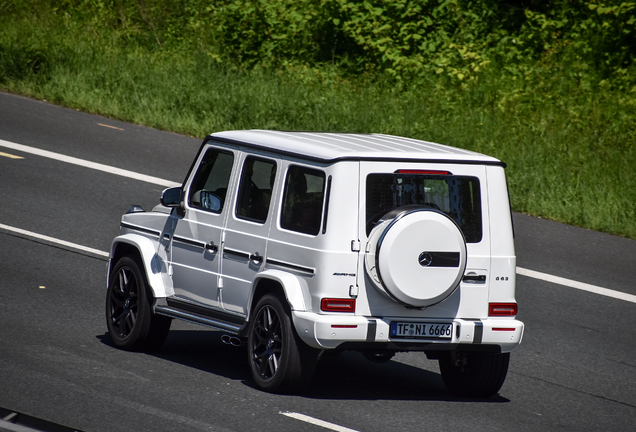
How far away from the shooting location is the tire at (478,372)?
24.1 ft

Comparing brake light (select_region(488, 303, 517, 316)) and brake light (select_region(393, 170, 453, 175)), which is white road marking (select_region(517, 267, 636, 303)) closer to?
brake light (select_region(488, 303, 517, 316))

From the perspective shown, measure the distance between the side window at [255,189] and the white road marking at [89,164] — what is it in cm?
640

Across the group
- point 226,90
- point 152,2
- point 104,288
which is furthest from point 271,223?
point 152,2

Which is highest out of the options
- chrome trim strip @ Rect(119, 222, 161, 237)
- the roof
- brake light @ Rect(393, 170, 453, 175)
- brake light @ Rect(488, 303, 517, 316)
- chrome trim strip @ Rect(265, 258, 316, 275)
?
the roof

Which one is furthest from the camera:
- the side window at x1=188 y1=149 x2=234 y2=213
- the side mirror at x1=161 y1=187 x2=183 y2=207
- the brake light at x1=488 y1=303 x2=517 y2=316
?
the side mirror at x1=161 y1=187 x2=183 y2=207

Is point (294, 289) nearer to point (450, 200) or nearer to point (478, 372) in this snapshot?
point (450, 200)

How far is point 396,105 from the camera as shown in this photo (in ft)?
56.6

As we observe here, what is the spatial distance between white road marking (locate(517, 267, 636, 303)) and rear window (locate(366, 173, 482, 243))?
4532 mm

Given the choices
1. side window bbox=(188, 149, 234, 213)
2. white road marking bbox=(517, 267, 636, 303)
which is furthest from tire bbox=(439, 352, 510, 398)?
white road marking bbox=(517, 267, 636, 303)

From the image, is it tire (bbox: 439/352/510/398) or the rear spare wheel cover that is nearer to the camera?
the rear spare wheel cover

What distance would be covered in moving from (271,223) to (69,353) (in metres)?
1.98

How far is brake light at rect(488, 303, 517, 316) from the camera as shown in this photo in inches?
278

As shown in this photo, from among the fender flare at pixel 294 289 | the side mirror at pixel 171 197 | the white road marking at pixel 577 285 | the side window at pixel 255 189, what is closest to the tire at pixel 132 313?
the side mirror at pixel 171 197

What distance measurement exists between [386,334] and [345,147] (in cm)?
137
